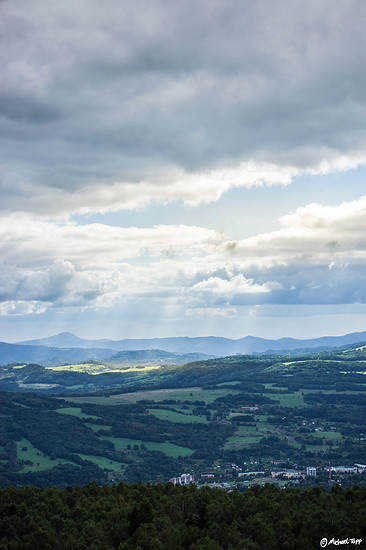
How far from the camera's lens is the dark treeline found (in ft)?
202

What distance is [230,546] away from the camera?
2317 inches

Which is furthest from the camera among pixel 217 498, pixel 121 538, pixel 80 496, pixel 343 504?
pixel 80 496

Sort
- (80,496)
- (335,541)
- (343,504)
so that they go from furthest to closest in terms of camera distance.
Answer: (80,496)
(343,504)
(335,541)

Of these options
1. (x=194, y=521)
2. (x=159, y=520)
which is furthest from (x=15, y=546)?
(x=194, y=521)

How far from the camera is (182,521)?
242 feet

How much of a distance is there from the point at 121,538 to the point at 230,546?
15120mm

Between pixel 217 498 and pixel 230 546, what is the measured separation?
29.5 m

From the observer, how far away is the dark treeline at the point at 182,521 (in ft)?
202

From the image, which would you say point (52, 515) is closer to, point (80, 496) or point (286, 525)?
point (80, 496)

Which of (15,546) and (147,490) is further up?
(15,546)

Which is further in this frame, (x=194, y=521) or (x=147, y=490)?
(x=147, y=490)

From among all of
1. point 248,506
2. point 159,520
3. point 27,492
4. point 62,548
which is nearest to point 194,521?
point 159,520

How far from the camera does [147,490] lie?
101 metres

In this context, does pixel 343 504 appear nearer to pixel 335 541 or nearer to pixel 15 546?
pixel 335 541
